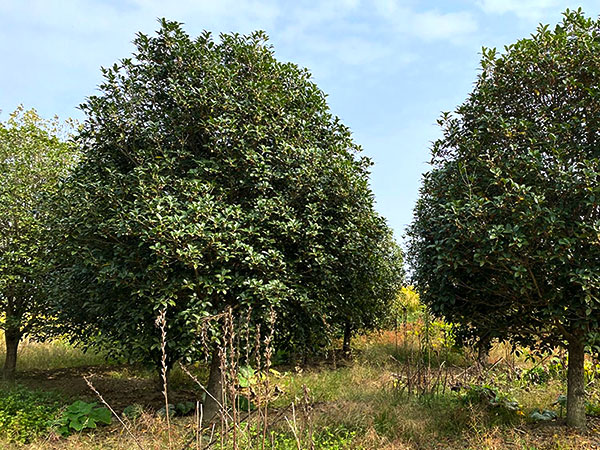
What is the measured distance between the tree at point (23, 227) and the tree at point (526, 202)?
7.59 m

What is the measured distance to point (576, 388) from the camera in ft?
18.0

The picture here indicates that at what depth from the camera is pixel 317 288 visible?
650 cm

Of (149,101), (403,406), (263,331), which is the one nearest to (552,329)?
(403,406)

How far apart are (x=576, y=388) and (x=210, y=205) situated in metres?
4.99

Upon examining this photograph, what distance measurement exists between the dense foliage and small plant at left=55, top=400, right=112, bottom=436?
861 millimetres

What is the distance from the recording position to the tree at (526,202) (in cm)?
461

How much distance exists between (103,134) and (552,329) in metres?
6.57

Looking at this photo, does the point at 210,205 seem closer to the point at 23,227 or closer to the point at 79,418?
the point at 79,418

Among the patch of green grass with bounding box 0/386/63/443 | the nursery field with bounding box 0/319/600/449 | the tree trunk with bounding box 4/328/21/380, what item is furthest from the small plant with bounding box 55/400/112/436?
the tree trunk with bounding box 4/328/21/380

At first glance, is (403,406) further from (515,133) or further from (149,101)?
(149,101)

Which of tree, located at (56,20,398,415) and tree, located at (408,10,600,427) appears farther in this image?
tree, located at (56,20,398,415)

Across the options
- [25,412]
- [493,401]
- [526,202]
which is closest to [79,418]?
[25,412]

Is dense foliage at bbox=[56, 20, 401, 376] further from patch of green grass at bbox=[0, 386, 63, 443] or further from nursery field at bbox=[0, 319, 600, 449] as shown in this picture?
patch of green grass at bbox=[0, 386, 63, 443]

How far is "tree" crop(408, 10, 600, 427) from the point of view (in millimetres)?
4613
